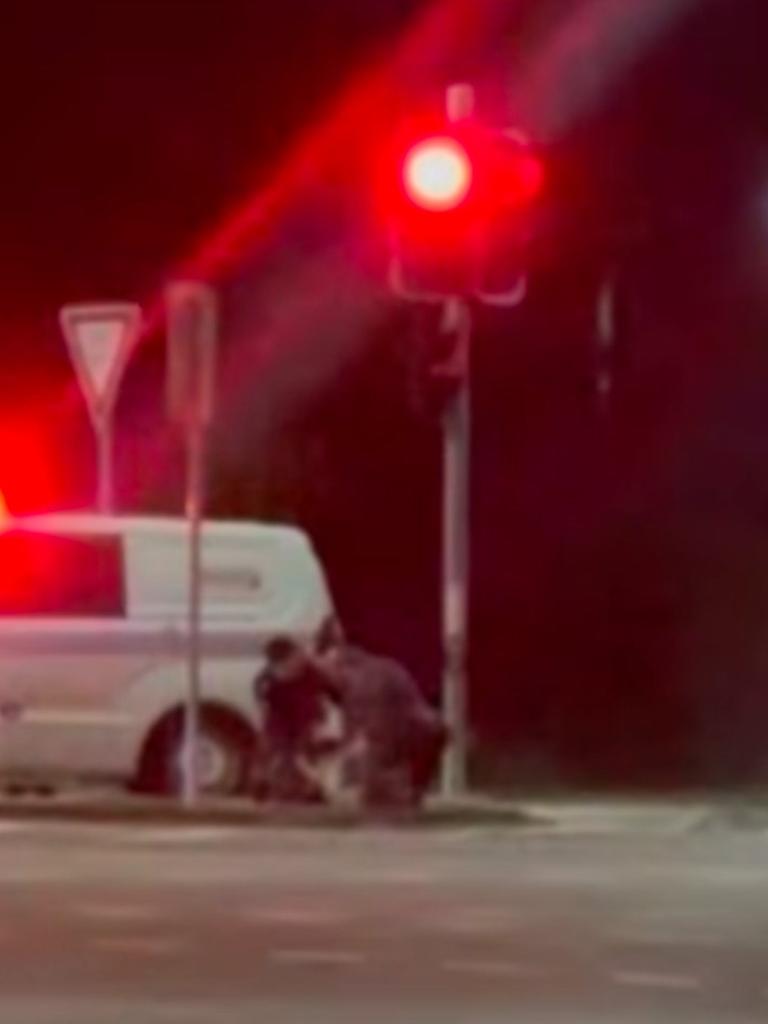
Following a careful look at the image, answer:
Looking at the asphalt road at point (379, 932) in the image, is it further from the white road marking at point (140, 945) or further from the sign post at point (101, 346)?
the sign post at point (101, 346)

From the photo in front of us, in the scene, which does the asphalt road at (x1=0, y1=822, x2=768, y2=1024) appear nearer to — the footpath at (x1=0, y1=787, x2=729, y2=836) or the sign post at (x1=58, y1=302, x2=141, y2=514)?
the footpath at (x1=0, y1=787, x2=729, y2=836)

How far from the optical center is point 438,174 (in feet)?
58.3

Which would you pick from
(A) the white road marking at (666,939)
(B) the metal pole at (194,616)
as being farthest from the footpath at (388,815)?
(A) the white road marking at (666,939)

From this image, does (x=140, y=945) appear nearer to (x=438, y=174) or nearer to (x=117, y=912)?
(x=117, y=912)

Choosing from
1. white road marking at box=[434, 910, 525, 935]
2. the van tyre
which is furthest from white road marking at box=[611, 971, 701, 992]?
the van tyre

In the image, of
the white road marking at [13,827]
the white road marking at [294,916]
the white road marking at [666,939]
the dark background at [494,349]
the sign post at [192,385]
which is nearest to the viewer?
the white road marking at [666,939]

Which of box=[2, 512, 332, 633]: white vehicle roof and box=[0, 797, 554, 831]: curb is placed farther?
box=[2, 512, 332, 633]: white vehicle roof

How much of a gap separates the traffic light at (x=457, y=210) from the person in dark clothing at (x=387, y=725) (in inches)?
213

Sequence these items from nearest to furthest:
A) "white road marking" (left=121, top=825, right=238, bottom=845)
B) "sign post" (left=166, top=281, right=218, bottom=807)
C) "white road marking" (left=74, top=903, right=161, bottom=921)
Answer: "white road marking" (left=74, top=903, right=161, bottom=921)
"white road marking" (left=121, top=825, right=238, bottom=845)
"sign post" (left=166, top=281, right=218, bottom=807)

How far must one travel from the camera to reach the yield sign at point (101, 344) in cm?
2322

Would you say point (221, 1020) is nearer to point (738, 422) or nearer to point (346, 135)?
point (738, 422)

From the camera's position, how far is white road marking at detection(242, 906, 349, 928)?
15.0m

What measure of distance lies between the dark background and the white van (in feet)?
8.98

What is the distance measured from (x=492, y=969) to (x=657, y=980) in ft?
1.85
